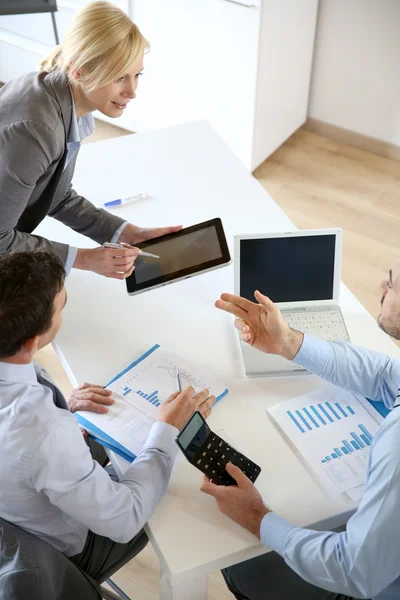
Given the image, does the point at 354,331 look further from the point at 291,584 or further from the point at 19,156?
the point at 19,156

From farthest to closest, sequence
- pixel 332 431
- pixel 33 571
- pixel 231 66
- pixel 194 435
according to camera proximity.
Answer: pixel 231 66 → pixel 332 431 → pixel 194 435 → pixel 33 571

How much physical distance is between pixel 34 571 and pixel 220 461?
0.46 m

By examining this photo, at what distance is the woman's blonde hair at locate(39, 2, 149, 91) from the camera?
1.80 m

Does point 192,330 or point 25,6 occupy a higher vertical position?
point 25,6

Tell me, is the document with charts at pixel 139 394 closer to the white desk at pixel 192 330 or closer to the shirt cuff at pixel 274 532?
the white desk at pixel 192 330

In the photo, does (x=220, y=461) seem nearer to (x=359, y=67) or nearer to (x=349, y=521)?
(x=349, y=521)

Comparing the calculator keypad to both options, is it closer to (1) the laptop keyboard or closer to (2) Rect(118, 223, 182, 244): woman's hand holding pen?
(1) the laptop keyboard

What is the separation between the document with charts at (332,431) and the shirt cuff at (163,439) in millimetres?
260

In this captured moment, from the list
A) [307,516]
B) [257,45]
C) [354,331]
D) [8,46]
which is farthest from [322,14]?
[307,516]

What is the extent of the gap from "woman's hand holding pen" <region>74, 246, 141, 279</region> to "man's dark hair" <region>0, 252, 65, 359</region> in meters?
0.44

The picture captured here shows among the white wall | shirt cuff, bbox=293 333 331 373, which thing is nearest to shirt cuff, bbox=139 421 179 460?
shirt cuff, bbox=293 333 331 373

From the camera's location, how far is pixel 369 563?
1307mm

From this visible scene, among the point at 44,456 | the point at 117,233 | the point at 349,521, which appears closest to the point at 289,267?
the point at 117,233

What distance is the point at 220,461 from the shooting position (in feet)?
4.91
